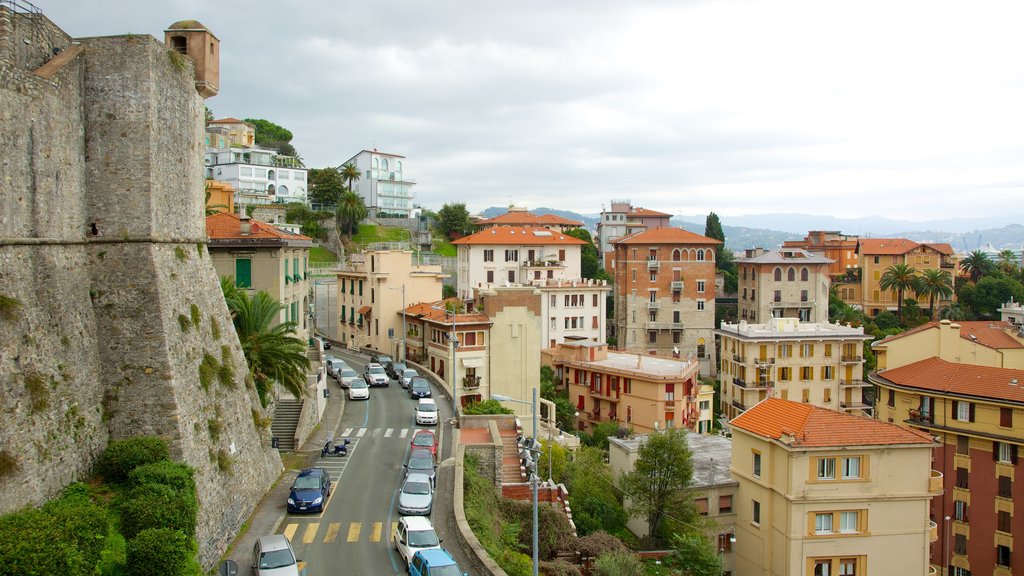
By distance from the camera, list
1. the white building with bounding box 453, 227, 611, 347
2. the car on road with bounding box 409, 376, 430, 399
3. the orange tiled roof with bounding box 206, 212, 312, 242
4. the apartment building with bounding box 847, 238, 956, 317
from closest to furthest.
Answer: the orange tiled roof with bounding box 206, 212, 312, 242 < the car on road with bounding box 409, 376, 430, 399 < the white building with bounding box 453, 227, 611, 347 < the apartment building with bounding box 847, 238, 956, 317

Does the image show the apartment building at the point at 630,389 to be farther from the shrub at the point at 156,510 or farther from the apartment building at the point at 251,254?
the shrub at the point at 156,510

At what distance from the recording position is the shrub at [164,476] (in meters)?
19.2

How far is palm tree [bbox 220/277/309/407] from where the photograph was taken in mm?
32094

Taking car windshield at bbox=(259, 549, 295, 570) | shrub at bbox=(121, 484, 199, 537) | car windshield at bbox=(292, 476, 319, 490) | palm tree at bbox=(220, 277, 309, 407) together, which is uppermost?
palm tree at bbox=(220, 277, 309, 407)

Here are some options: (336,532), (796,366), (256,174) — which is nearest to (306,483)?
(336,532)

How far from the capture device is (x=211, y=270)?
2655 centimetres

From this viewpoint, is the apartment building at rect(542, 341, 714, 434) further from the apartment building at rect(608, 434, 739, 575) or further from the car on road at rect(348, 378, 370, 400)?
the car on road at rect(348, 378, 370, 400)

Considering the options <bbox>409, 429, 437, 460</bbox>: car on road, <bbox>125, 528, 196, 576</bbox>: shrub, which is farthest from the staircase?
<bbox>125, 528, 196, 576</bbox>: shrub

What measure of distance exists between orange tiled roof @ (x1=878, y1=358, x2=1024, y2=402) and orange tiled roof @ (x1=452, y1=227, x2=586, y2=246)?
3728 centimetres

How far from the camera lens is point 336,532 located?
24.5 meters

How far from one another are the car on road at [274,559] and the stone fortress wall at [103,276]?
147 centimetres

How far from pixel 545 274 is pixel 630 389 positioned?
23.9m

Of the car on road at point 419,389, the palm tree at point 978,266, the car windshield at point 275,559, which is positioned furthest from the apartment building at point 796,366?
the car windshield at point 275,559

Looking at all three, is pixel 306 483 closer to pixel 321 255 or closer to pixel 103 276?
pixel 103 276
